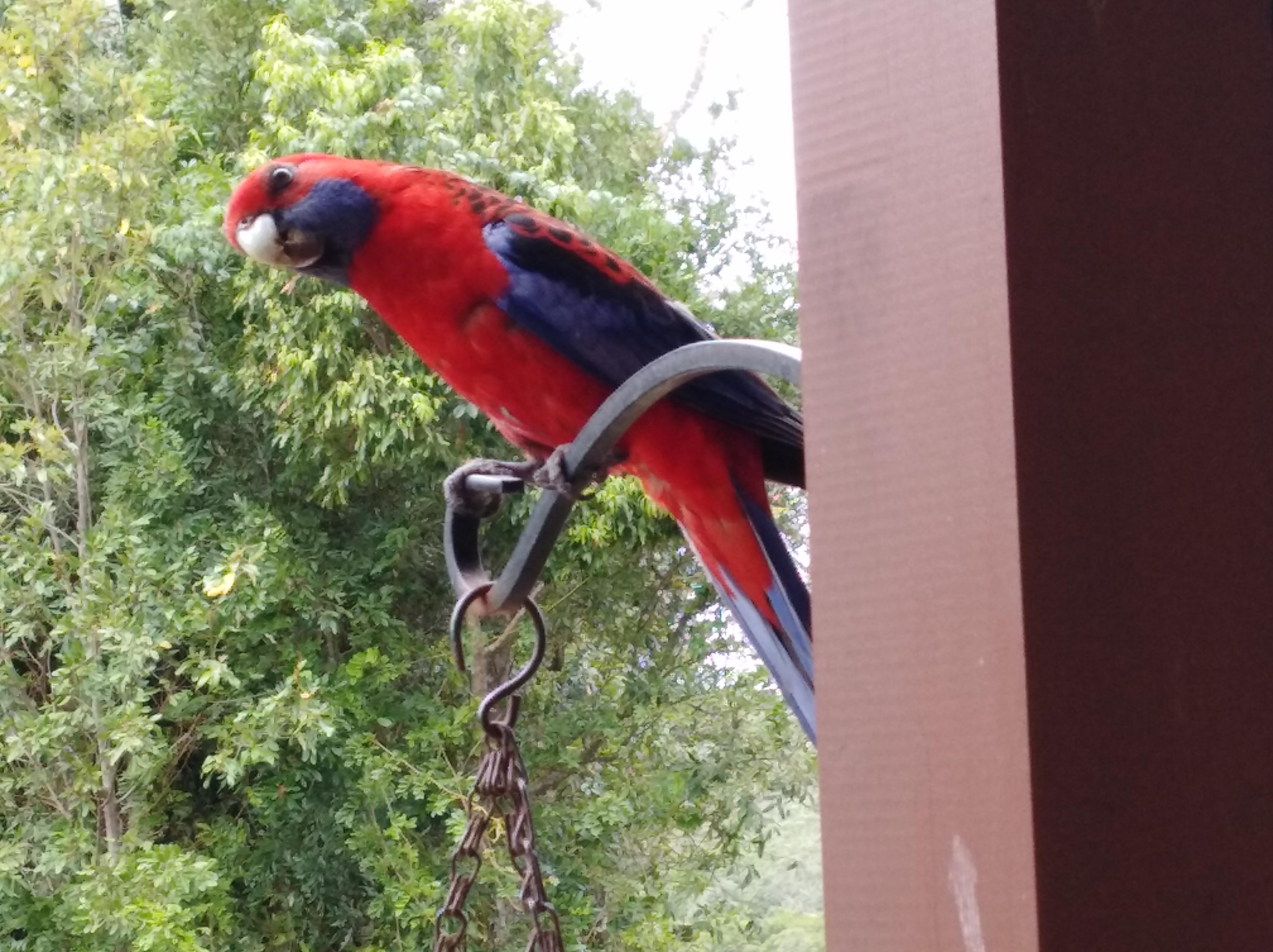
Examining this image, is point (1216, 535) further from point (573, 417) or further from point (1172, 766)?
point (573, 417)

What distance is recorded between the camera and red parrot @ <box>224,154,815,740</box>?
0.92 metres

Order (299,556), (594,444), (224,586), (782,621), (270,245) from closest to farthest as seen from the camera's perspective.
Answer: (594,444) < (782,621) < (270,245) < (224,586) < (299,556)

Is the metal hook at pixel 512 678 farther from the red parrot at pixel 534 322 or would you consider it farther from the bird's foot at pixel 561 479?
the red parrot at pixel 534 322

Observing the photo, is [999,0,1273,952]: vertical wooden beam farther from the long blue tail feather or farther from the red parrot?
the red parrot

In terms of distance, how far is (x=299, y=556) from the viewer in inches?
84.5

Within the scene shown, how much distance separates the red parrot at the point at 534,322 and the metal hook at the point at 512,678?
18 centimetres

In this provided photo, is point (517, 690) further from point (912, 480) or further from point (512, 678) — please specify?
point (912, 480)

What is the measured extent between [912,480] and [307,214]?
2.86 feet

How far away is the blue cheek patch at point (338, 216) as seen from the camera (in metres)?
1.09

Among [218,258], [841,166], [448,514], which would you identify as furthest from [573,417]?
[218,258]

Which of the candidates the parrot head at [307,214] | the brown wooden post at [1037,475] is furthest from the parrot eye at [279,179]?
the brown wooden post at [1037,475]

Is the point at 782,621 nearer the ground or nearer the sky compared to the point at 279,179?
nearer the ground

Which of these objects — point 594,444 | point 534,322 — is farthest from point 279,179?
point 594,444

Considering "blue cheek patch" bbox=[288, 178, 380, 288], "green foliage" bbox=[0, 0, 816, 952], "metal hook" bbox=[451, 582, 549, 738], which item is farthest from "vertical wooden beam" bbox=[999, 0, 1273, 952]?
"green foliage" bbox=[0, 0, 816, 952]
